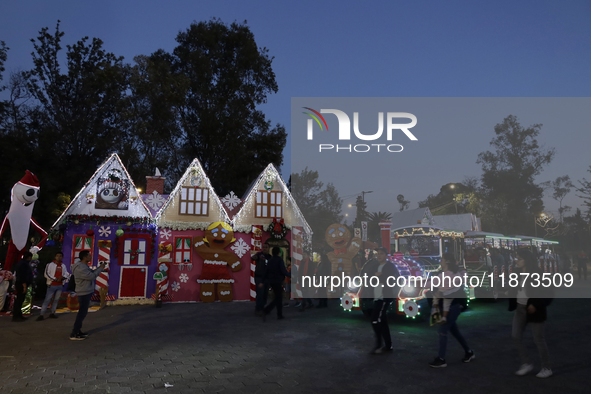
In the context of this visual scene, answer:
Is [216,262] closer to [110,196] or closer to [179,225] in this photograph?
[179,225]

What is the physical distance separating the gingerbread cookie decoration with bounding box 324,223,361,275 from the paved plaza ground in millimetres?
6616

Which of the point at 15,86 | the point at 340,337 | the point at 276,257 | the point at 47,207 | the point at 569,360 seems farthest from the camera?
the point at 15,86

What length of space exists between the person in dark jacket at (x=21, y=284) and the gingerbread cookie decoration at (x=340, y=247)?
10.5 m

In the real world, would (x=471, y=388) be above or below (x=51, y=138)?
below

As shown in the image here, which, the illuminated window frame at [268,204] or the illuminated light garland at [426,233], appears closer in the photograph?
the illuminated window frame at [268,204]

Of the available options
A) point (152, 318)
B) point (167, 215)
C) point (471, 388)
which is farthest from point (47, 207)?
point (471, 388)

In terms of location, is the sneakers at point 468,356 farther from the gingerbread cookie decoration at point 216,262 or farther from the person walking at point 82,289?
the gingerbread cookie decoration at point 216,262

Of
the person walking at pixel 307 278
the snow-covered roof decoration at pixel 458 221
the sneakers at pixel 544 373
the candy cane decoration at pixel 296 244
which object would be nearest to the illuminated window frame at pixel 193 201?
the candy cane decoration at pixel 296 244

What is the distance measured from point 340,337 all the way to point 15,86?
24064 millimetres

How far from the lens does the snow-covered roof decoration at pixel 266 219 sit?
15.6 m

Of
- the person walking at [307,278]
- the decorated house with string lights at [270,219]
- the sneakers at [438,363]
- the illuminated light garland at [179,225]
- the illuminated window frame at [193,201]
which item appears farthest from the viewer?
the decorated house with string lights at [270,219]

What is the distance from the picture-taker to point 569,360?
21.1 feet

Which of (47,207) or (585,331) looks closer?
(585,331)

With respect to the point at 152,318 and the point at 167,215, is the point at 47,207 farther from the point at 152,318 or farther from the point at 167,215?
the point at 152,318
